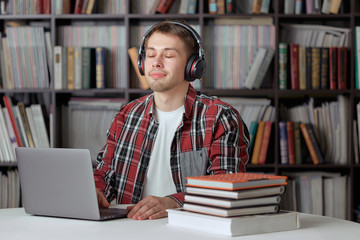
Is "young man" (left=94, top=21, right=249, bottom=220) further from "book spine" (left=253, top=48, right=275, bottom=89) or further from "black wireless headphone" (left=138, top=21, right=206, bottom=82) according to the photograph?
"book spine" (left=253, top=48, right=275, bottom=89)

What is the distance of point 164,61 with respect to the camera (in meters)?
2.00

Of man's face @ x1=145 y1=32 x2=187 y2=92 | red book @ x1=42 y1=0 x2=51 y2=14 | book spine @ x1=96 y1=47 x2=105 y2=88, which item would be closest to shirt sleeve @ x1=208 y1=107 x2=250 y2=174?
man's face @ x1=145 y1=32 x2=187 y2=92

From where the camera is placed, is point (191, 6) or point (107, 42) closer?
point (191, 6)

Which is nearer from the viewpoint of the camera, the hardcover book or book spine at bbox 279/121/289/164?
the hardcover book

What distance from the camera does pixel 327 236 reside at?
1227mm

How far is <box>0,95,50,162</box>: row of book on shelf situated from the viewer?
3156mm

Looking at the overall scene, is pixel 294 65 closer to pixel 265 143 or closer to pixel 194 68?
pixel 265 143

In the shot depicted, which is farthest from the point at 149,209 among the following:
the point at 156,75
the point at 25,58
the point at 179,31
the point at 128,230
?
the point at 25,58

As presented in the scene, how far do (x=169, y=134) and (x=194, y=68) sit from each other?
26cm

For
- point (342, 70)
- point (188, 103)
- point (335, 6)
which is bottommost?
point (188, 103)

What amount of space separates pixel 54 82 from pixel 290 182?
146 cm

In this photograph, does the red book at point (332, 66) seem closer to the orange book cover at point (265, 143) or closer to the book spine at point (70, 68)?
the orange book cover at point (265, 143)

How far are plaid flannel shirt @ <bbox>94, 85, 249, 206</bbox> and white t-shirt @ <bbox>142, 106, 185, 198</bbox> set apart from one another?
2 centimetres

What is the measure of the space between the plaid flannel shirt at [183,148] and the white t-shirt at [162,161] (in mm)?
19
